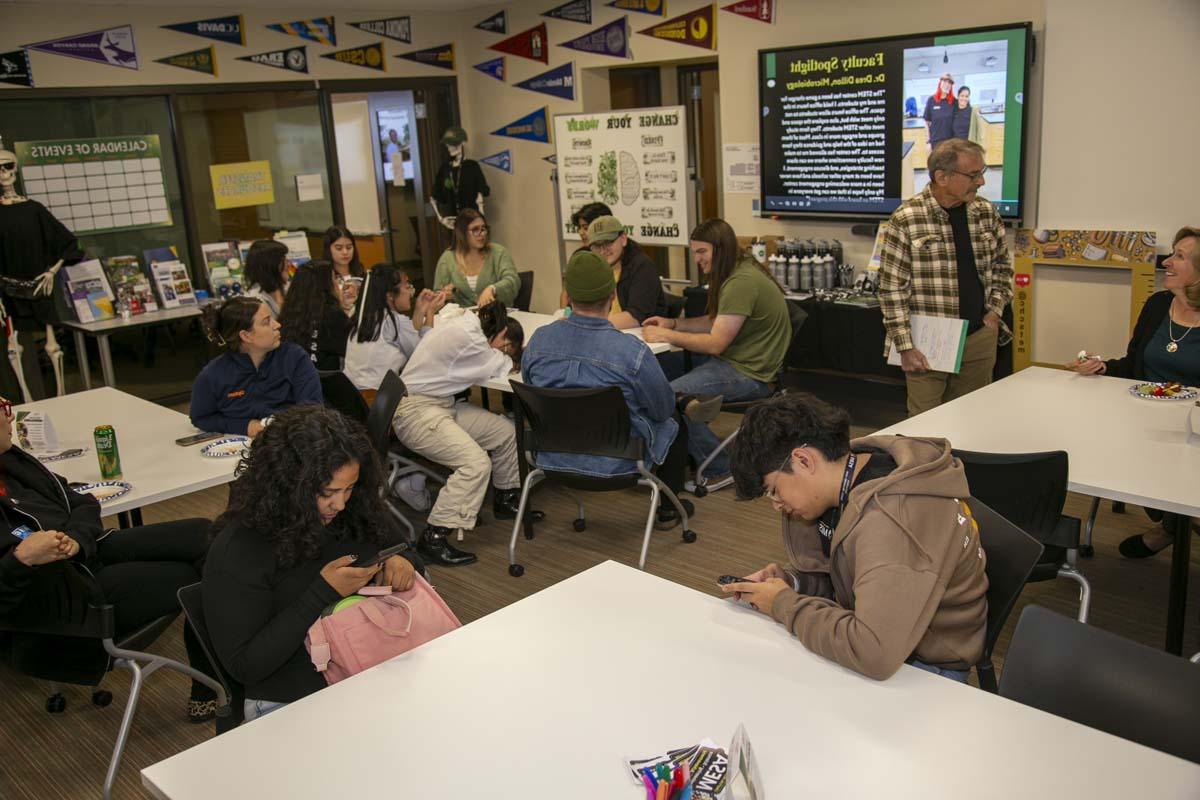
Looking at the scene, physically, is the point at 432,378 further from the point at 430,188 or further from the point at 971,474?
the point at 430,188

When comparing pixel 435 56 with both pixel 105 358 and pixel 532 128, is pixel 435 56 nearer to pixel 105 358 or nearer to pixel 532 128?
pixel 532 128

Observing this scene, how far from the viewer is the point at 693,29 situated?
693cm

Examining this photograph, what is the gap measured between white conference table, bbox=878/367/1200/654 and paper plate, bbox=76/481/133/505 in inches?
96.9

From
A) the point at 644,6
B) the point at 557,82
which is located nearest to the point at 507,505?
the point at 644,6

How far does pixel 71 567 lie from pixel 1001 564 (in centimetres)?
226

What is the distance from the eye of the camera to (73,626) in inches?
104

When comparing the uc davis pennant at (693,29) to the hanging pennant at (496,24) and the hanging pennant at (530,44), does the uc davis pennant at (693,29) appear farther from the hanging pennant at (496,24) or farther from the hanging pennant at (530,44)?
the hanging pennant at (496,24)

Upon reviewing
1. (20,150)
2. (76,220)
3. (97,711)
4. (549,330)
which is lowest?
(97,711)

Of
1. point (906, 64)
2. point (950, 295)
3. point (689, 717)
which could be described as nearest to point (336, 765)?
point (689, 717)

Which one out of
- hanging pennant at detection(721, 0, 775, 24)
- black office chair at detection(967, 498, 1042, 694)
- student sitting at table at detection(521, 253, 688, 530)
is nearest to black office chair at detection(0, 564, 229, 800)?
student sitting at table at detection(521, 253, 688, 530)

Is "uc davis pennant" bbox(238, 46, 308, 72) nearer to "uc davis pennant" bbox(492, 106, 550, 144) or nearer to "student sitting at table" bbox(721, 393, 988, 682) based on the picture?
"uc davis pennant" bbox(492, 106, 550, 144)

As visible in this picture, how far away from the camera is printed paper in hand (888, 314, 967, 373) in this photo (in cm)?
402

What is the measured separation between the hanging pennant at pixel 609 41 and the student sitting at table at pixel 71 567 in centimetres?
531

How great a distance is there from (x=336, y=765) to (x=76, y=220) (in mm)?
6330
